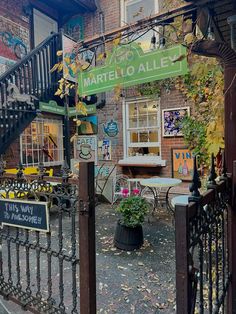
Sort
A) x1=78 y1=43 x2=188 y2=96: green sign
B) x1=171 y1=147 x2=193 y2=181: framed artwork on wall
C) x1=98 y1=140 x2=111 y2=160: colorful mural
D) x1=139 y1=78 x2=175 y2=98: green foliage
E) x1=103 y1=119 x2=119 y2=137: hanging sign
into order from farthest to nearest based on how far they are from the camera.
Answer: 1. x1=98 y1=140 x2=111 y2=160: colorful mural
2. x1=103 y1=119 x2=119 y2=137: hanging sign
3. x1=139 y1=78 x2=175 y2=98: green foliage
4. x1=171 y1=147 x2=193 y2=181: framed artwork on wall
5. x1=78 y1=43 x2=188 y2=96: green sign

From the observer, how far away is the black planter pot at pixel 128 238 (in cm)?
378

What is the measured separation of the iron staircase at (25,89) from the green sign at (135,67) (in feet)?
11.4

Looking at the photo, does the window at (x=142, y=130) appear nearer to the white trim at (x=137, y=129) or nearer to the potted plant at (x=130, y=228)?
the white trim at (x=137, y=129)

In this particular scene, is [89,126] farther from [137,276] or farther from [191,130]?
[137,276]

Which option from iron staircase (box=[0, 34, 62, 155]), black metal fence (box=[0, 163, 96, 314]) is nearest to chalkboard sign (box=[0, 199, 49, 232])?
black metal fence (box=[0, 163, 96, 314])

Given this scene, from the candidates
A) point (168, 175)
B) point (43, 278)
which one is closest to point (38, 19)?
point (168, 175)

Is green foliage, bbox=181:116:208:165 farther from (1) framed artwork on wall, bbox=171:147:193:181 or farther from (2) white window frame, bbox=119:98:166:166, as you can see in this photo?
(2) white window frame, bbox=119:98:166:166

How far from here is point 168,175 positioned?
692cm

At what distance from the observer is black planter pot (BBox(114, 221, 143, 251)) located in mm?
3779

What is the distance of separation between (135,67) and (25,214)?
1557 millimetres

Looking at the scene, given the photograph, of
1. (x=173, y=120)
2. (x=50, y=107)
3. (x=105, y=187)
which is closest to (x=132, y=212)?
(x=105, y=187)

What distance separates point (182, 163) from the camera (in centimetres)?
668

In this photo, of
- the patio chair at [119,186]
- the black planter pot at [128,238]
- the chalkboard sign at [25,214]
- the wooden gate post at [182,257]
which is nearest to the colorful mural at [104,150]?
the patio chair at [119,186]

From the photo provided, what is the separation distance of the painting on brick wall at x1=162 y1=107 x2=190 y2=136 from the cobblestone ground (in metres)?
2.82
